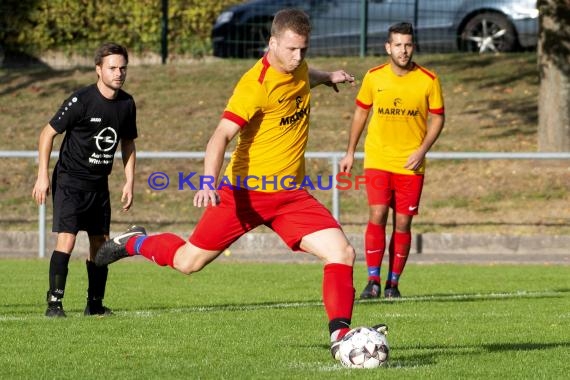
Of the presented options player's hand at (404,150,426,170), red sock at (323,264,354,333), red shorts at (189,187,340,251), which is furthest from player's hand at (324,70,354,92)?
player's hand at (404,150,426,170)

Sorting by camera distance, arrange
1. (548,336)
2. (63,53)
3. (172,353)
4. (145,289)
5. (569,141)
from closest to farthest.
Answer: (172,353), (548,336), (145,289), (569,141), (63,53)

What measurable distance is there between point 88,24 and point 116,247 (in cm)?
1906

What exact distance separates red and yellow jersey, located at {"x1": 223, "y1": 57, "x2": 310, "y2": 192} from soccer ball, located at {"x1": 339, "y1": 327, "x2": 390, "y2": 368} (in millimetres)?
1139

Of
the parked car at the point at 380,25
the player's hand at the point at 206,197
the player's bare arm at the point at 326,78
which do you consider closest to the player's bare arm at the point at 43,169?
the player's bare arm at the point at 326,78

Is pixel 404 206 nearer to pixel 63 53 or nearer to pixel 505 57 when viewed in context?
pixel 505 57

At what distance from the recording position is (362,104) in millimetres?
12602

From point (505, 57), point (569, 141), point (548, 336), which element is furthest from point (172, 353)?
point (505, 57)

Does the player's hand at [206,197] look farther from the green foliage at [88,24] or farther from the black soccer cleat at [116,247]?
the green foliage at [88,24]

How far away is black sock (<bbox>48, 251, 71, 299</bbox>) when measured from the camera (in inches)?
414

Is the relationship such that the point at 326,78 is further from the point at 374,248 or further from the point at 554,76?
the point at 554,76

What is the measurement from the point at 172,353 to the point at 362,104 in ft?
15.7

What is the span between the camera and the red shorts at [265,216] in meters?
8.24

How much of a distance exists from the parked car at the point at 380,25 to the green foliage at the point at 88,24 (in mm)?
1337

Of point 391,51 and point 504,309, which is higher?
point 391,51
